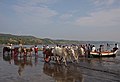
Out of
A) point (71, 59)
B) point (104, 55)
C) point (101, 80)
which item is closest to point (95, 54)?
point (104, 55)

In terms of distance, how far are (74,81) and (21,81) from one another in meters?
3.15

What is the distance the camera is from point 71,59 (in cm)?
2453

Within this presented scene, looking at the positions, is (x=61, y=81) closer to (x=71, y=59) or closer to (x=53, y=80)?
(x=53, y=80)

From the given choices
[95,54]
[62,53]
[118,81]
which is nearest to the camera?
[118,81]

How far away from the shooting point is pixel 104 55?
36062 mm

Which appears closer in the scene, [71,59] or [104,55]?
[71,59]

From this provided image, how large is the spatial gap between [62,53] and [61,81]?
944 centimetres

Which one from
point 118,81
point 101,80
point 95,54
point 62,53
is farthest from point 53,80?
point 95,54

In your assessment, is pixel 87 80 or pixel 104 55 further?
pixel 104 55

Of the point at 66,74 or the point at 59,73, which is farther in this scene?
the point at 59,73

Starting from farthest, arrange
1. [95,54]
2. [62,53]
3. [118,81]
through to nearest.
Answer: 1. [95,54]
2. [62,53]
3. [118,81]

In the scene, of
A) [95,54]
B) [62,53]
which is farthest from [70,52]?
[95,54]

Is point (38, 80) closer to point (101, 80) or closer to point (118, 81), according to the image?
point (101, 80)

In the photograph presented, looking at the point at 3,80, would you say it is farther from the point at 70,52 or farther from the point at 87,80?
the point at 70,52
